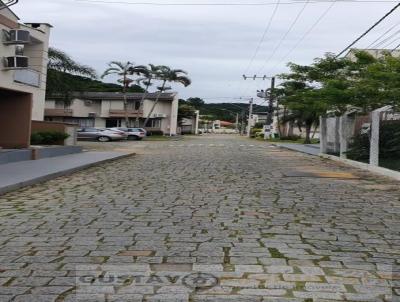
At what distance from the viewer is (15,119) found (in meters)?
21.8

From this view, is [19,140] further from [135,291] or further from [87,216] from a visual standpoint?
[135,291]

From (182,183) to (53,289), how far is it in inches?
365

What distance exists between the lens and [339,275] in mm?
5758

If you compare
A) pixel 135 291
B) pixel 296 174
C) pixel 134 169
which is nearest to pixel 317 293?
pixel 135 291

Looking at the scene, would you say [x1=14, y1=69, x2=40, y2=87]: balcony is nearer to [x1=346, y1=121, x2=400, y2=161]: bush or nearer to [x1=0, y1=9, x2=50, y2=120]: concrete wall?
[x1=0, y1=9, x2=50, y2=120]: concrete wall

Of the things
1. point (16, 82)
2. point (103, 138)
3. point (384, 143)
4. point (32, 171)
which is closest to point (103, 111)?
point (103, 138)

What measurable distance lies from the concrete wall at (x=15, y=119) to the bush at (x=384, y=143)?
516 inches

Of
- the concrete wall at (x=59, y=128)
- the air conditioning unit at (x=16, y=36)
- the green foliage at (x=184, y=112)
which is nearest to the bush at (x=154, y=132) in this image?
the green foliage at (x=184, y=112)

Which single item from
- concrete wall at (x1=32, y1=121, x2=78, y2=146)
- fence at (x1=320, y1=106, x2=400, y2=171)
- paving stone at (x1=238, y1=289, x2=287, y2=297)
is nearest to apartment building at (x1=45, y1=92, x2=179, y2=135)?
concrete wall at (x1=32, y1=121, x2=78, y2=146)

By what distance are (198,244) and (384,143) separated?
15347mm

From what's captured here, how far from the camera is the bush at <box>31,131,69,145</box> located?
2484 centimetres

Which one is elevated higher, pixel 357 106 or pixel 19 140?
pixel 357 106

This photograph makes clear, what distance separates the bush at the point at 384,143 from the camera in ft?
65.5

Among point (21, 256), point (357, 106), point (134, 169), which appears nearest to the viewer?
point (21, 256)
